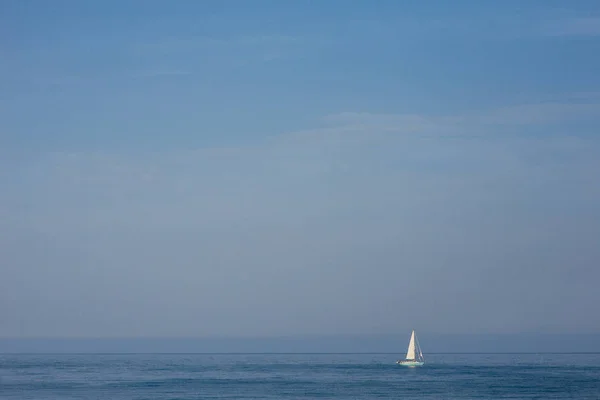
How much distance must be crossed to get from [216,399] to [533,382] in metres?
58.0

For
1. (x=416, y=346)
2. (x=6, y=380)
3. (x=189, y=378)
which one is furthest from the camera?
(x=416, y=346)

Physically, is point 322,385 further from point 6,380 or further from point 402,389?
point 6,380

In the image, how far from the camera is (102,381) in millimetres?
131875

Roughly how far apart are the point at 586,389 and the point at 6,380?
87458mm

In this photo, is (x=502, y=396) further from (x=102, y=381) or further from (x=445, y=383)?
(x=102, y=381)

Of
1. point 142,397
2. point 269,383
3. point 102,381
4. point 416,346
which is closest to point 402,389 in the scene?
point 269,383

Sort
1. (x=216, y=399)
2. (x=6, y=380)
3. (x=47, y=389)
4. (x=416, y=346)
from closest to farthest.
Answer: (x=216, y=399), (x=47, y=389), (x=6, y=380), (x=416, y=346)

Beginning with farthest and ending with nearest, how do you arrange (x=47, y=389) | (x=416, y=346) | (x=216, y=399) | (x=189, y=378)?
(x=416, y=346)
(x=189, y=378)
(x=47, y=389)
(x=216, y=399)

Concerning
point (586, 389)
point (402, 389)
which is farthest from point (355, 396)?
point (586, 389)

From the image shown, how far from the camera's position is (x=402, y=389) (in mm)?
116375

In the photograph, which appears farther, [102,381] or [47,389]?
[102,381]

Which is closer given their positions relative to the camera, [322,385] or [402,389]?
[402,389]

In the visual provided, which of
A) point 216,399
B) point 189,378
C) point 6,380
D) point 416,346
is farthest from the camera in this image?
point 416,346

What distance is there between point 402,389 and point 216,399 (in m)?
30.2
